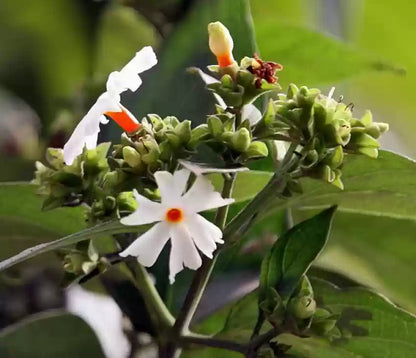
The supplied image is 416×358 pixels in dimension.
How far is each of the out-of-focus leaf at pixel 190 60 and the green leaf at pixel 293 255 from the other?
0.14m

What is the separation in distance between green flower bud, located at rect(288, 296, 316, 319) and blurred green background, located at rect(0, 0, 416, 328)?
0.17 m

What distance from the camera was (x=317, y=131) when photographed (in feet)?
1.40

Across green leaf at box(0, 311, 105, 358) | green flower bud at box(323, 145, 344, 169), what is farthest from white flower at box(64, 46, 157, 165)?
green leaf at box(0, 311, 105, 358)

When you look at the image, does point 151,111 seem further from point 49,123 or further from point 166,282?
point 49,123

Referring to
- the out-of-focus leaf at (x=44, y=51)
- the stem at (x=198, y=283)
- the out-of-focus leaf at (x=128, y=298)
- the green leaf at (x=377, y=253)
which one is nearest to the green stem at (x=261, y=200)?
the stem at (x=198, y=283)

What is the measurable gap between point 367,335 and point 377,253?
26cm

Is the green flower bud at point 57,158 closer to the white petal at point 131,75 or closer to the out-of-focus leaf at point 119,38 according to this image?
the white petal at point 131,75

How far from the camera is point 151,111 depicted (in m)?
0.65

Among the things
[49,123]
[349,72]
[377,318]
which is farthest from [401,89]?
[377,318]

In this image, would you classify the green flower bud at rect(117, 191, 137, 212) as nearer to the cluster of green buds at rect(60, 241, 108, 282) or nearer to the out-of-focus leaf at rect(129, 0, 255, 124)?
the cluster of green buds at rect(60, 241, 108, 282)

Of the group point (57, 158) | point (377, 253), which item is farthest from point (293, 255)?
point (377, 253)

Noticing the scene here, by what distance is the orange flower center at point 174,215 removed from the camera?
40 centimetres

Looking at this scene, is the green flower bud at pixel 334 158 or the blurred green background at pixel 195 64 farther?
the blurred green background at pixel 195 64

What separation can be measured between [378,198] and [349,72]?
0.21 metres
